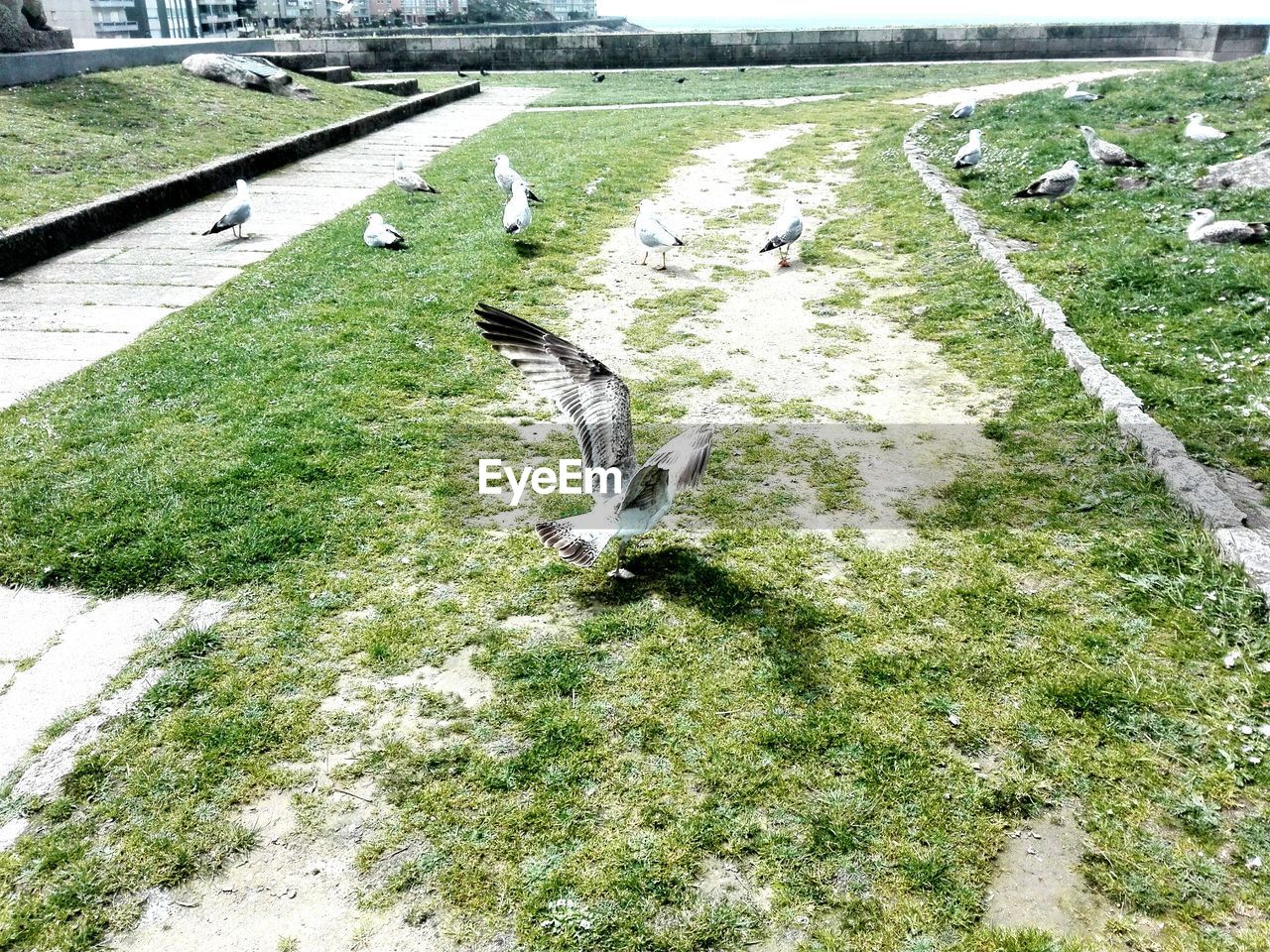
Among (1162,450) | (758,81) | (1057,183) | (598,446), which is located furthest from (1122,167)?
(758,81)

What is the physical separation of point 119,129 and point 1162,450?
573 inches

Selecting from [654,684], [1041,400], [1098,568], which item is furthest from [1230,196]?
[654,684]

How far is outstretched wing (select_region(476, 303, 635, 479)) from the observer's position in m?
4.48

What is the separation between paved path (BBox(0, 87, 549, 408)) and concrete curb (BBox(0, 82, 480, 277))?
134 millimetres

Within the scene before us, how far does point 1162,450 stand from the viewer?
5.41m

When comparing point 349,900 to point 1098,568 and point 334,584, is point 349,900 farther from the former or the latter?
point 1098,568

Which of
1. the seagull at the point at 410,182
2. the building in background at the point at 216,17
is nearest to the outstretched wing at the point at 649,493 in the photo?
the seagull at the point at 410,182

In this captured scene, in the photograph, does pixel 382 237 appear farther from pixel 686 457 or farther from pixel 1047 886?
pixel 1047 886

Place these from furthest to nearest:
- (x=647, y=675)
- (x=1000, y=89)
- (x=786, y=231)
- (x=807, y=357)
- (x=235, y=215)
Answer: (x=1000, y=89) < (x=235, y=215) < (x=786, y=231) < (x=807, y=357) < (x=647, y=675)

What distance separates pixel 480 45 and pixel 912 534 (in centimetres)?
3434

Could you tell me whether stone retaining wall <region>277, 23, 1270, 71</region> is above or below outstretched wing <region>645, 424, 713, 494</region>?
above

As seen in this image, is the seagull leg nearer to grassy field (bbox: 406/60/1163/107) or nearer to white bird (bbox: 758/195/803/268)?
white bird (bbox: 758/195/803/268)

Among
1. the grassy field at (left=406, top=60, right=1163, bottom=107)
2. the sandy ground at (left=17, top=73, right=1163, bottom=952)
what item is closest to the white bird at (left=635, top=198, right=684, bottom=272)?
the sandy ground at (left=17, top=73, right=1163, bottom=952)

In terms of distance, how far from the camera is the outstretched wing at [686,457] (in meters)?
4.13
